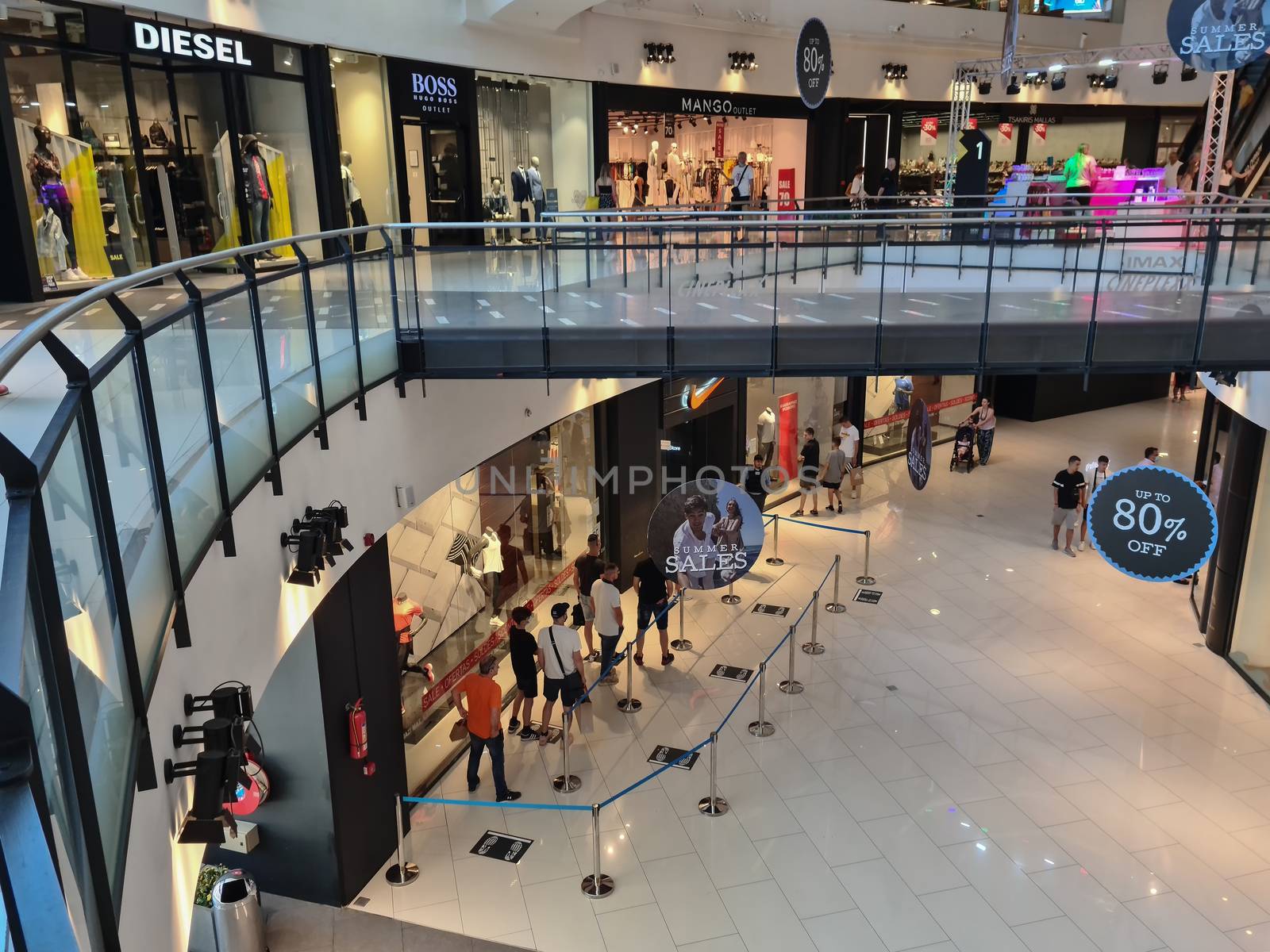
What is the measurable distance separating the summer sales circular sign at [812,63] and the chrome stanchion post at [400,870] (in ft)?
34.1

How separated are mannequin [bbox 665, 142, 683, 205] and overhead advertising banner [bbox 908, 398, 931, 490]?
9.52 m

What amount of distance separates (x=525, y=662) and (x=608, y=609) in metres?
1.35

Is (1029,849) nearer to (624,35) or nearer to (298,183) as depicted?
(298,183)

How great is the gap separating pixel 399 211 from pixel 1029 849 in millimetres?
10884

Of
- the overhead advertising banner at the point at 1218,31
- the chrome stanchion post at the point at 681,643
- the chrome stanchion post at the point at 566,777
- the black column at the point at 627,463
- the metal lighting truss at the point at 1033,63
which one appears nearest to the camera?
the chrome stanchion post at the point at 566,777

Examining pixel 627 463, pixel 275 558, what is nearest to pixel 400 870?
pixel 275 558

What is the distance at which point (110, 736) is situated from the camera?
8.14ft

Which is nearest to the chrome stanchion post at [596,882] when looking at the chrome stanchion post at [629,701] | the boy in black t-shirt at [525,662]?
the boy in black t-shirt at [525,662]

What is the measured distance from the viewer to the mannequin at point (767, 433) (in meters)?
17.0

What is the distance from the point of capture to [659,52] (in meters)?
17.4

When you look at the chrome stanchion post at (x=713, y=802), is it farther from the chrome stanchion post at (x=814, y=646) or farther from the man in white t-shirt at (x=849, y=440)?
the man in white t-shirt at (x=849, y=440)

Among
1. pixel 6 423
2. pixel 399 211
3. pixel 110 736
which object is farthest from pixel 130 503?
pixel 399 211

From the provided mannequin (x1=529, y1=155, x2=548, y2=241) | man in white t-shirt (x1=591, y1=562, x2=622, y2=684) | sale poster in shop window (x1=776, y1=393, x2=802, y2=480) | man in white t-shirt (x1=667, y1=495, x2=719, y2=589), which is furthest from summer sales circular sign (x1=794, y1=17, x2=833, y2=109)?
man in white t-shirt (x1=591, y1=562, x2=622, y2=684)

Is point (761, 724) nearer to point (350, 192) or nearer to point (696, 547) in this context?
point (696, 547)
